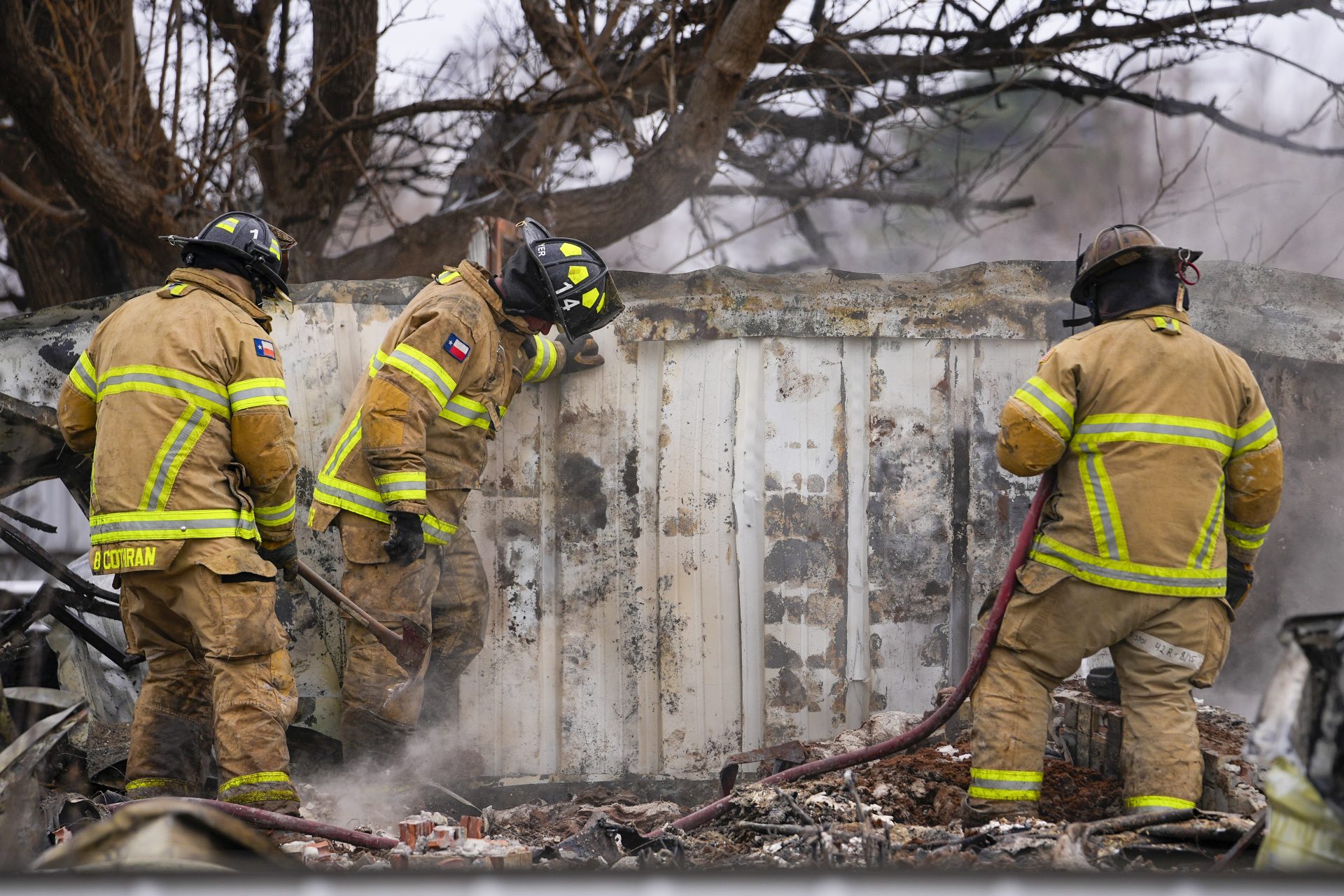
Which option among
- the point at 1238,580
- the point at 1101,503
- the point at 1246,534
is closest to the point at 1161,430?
the point at 1101,503

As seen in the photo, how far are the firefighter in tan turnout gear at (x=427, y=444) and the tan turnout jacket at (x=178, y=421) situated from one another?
1.27 ft

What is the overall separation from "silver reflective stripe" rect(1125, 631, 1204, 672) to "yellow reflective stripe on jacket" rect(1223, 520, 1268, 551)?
545 mm

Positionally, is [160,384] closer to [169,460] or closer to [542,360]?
[169,460]

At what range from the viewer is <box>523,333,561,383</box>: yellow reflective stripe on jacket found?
4.44 m

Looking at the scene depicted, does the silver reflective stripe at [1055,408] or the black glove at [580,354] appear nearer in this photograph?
the silver reflective stripe at [1055,408]

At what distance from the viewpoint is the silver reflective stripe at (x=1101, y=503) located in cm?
332

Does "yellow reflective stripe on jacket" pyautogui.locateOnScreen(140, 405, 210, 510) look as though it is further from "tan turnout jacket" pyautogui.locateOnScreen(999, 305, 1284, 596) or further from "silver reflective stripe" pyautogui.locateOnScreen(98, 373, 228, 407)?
"tan turnout jacket" pyautogui.locateOnScreen(999, 305, 1284, 596)

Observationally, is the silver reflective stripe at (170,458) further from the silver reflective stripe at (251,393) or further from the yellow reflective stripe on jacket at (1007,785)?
the yellow reflective stripe on jacket at (1007,785)

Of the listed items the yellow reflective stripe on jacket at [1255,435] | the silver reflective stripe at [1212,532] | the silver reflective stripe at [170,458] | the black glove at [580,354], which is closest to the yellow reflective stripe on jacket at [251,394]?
the silver reflective stripe at [170,458]

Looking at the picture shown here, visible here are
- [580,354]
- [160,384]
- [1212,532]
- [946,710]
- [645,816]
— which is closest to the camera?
[1212,532]

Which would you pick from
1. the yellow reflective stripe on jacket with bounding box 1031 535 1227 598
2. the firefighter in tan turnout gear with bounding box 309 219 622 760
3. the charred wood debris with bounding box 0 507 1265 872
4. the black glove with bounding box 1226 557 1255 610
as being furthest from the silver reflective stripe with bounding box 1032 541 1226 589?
the firefighter in tan turnout gear with bounding box 309 219 622 760

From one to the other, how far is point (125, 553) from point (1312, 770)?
329cm

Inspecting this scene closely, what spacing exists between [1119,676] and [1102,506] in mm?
578

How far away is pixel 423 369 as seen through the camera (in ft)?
13.1
